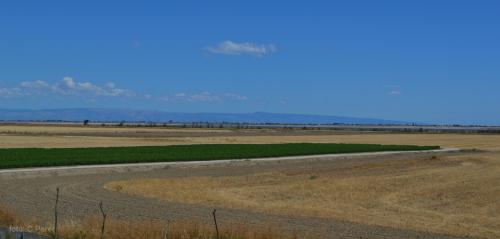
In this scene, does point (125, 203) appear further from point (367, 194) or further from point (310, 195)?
point (367, 194)

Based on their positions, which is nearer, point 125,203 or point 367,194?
point 125,203

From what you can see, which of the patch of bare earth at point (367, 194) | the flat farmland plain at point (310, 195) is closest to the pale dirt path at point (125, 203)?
the flat farmland plain at point (310, 195)

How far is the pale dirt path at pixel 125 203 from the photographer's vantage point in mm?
17422

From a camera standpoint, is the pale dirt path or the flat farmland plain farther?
→ the flat farmland plain

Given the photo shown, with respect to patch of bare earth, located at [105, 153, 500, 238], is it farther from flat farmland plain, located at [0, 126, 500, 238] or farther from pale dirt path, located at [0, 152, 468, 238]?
pale dirt path, located at [0, 152, 468, 238]

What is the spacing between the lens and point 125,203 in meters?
22.0

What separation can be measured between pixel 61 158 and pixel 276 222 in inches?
909

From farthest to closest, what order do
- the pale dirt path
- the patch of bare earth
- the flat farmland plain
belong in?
the patch of bare earth < the flat farmland plain < the pale dirt path

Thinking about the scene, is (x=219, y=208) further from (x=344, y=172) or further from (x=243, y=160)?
(x=243, y=160)

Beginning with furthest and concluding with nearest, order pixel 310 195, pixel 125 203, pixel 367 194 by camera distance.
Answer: pixel 367 194, pixel 310 195, pixel 125 203

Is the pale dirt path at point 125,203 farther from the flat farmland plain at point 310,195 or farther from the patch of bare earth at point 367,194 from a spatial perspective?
the patch of bare earth at point 367,194

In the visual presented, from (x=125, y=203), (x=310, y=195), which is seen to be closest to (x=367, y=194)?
(x=310, y=195)

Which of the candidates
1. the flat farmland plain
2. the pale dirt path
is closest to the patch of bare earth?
the flat farmland plain

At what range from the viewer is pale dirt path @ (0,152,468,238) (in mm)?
17422
